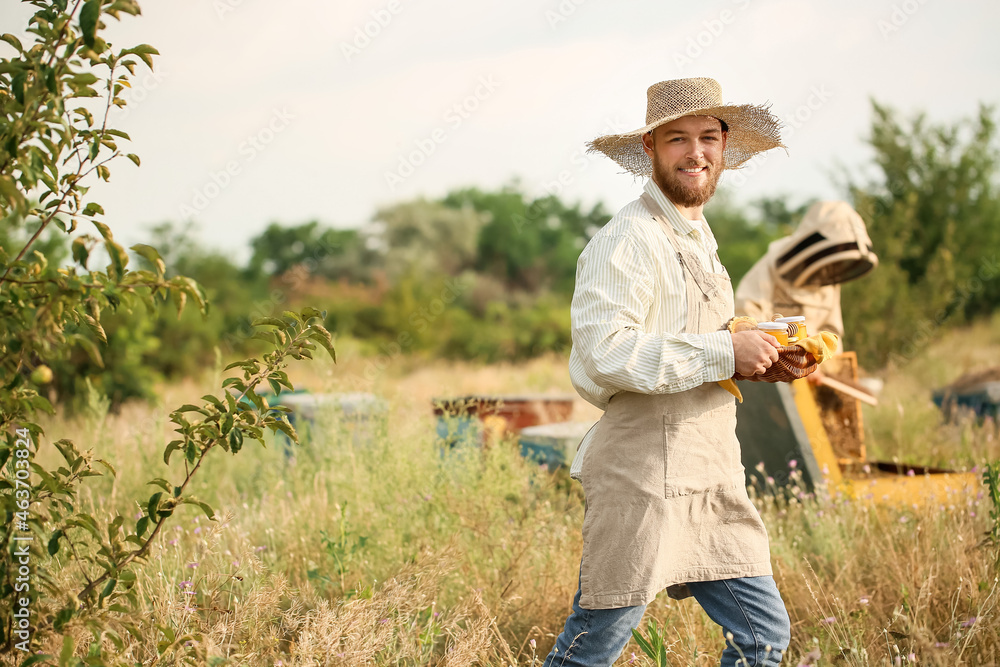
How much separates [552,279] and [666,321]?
37.5 meters

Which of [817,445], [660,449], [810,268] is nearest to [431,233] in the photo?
[810,268]

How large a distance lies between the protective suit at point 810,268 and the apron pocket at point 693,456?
3.42 metres

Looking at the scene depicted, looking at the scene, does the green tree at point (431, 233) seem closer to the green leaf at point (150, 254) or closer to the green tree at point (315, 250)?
the green tree at point (315, 250)

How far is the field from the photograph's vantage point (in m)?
2.62

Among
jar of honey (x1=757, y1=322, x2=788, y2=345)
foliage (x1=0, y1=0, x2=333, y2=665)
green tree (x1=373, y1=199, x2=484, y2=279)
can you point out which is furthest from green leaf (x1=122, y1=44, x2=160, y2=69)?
Result: green tree (x1=373, y1=199, x2=484, y2=279)

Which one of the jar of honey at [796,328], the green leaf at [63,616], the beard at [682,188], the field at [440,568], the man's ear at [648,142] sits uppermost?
the man's ear at [648,142]

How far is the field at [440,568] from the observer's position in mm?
2623

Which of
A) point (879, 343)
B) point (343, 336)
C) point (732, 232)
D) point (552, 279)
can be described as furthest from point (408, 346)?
point (552, 279)

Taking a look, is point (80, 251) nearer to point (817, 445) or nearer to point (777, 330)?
point (777, 330)

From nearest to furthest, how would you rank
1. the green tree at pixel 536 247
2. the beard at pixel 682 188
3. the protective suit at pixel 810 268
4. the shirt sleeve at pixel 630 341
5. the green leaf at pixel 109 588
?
1. the green leaf at pixel 109 588
2. the shirt sleeve at pixel 630 341
3. the beard at pixel 682 188
4. the protective suit at pixel 810 268
5. the green tree at pixel 536 247

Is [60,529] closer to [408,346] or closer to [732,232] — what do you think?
[408,346]

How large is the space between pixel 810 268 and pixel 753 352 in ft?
12.9

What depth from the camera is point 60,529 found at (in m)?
1.98

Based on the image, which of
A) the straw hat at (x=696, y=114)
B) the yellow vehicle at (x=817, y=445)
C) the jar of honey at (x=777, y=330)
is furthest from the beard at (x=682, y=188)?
the yellow vehicle at (x=817, y=445)
